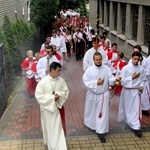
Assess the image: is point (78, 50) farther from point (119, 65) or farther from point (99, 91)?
point (99, 91)

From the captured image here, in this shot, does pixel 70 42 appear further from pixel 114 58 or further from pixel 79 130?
pixel 79 130

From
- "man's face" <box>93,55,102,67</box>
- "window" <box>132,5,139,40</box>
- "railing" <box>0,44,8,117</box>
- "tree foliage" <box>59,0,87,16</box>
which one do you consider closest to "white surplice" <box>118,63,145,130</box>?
"man's face" <box>93,55,102,67</box>

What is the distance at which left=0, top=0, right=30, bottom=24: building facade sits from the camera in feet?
52.7

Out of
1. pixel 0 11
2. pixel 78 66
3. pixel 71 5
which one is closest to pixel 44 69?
pixel 78 66

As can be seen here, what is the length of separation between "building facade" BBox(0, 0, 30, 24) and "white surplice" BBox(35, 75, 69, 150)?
9824mm

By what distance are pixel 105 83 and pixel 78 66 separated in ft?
26.8

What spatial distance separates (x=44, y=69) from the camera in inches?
368

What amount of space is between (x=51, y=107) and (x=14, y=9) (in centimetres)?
1412

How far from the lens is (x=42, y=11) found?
20.6 meters

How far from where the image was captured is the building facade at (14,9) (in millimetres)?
16050

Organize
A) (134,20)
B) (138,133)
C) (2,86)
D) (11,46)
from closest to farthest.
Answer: (138,133) < (2,86) < (11,46) < (134,20)

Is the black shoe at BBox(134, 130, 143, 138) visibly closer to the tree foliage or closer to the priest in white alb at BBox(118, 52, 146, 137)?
the priest in white alb at BBox(118, 52, 146, 137)

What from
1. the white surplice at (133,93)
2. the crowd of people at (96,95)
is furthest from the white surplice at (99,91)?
the white surplice at (133,93)

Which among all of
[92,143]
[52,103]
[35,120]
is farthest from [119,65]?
[52,103]
